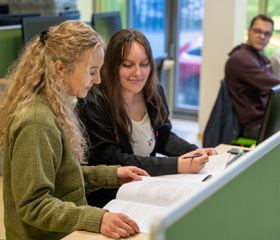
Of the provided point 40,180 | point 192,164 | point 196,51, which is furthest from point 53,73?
point 196,51

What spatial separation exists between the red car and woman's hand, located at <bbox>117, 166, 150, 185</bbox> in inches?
148

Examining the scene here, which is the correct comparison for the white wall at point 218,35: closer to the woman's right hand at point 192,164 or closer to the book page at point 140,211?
the woman's right hand at point 192,164

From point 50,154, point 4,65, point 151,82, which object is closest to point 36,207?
point 50,154

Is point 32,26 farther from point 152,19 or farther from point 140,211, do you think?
point 152,19

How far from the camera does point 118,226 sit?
128 centimetres

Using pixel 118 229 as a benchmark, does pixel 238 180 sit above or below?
above

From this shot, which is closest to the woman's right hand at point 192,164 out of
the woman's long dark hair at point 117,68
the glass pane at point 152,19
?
the woman's long dark hair at point 117,68

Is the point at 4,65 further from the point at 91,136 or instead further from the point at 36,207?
the point at 36,207

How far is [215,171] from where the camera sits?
5.84 ft

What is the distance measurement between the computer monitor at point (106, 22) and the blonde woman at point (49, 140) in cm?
247

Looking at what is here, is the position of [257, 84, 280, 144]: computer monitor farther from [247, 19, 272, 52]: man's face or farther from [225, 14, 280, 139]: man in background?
[247, 19, 272, 52]: man's face

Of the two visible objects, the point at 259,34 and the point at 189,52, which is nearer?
the point at 259,34

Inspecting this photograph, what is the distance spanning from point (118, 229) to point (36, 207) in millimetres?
225

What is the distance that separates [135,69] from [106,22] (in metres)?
2.23
